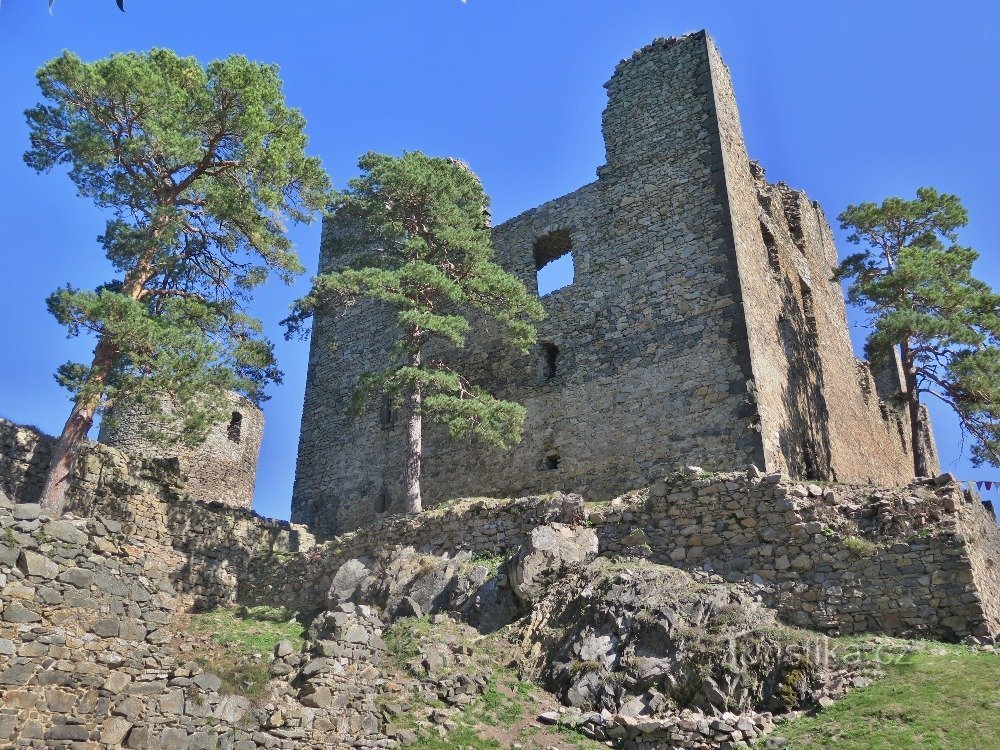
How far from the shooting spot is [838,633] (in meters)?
11.7

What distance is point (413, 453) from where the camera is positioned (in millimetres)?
18578

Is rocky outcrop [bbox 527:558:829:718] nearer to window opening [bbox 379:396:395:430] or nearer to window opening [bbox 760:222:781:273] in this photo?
window opening [bbox 760:222:781:273]

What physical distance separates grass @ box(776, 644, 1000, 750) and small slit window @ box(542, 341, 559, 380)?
11203 millimetres

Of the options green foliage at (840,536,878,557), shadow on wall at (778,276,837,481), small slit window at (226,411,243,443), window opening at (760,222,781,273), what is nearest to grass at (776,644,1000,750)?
green foliage at (840,536,878,557)

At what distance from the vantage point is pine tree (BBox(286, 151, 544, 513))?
18.4 metres

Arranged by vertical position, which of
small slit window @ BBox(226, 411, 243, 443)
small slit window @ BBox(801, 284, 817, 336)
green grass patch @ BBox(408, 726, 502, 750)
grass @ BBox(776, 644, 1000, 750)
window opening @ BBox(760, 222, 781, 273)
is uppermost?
Answer: window opening @ BBox(760, 222, 781, 273)

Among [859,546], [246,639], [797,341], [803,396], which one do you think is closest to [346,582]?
[246,639]

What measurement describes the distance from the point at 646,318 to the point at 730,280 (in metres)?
2.02

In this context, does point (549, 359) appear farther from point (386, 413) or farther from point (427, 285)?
point (386, 413)

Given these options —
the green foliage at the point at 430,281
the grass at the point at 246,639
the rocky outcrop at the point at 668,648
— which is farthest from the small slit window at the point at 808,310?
the grass at the point at 246,639

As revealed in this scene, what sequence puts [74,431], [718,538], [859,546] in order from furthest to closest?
[74,431] → [718,538] → [859,546]

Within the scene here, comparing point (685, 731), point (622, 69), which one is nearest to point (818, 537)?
point (685, 731)

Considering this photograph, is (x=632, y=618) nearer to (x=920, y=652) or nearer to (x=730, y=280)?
(x=920, y=652)

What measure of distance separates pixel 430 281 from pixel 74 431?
7.71 metres
